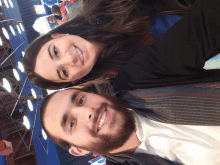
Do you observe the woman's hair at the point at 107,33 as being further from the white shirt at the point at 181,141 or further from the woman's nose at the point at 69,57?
the white shirt at the point at 181,141

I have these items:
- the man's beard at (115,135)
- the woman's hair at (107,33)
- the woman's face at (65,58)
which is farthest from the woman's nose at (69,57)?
the man's beard at (115,135)

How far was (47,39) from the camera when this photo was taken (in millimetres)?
1310

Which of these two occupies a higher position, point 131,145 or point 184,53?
point 184,53

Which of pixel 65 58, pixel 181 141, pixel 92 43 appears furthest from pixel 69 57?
pixel 181 141

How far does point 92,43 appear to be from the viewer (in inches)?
51.3

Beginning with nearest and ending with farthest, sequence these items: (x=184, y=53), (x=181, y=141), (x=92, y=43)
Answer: (x=184, y=53)
(x=181, y=141)
(x=92, y=43)

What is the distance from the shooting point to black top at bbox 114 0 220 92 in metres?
0.56

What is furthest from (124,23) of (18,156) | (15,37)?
(15,37)

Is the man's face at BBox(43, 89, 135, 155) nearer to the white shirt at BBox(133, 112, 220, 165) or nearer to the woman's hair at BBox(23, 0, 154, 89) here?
the white shirt at BBox(133, 112, 220, 165)

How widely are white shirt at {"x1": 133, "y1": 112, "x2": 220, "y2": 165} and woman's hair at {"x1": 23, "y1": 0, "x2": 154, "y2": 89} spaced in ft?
1.86

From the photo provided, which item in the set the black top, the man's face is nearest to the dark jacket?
the black top

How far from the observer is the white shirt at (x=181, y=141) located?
0.84 meters

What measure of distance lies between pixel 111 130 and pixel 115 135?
4 cm

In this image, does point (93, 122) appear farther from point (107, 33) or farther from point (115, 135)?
point (107, 33)
